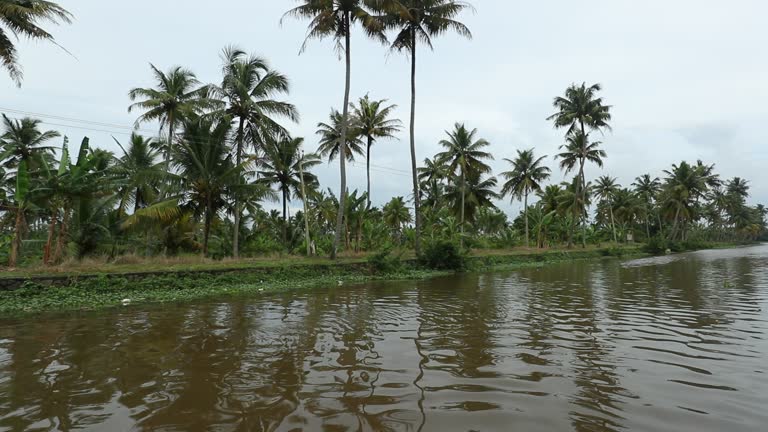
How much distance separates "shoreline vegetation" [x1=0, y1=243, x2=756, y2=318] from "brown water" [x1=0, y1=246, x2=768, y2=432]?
2.04m

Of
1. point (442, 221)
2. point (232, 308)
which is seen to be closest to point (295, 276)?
point (232, 308)

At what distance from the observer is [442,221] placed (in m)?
35.6

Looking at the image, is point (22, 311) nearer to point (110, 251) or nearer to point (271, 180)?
point (110, 251)

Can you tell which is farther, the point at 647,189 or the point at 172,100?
the point at 647,189

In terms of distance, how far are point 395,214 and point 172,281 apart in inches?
1015

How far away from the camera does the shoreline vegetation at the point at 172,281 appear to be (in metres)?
11.1

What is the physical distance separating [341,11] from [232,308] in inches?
640

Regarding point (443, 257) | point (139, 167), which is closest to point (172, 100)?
point (139, 167)

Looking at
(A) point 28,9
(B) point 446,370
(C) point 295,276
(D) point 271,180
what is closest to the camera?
(B) point 446,370

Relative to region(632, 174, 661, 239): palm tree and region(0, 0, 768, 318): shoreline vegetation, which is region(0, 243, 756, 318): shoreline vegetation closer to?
region(0, 0, 768, 318): shoreline vegetation

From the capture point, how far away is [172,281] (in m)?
13.9

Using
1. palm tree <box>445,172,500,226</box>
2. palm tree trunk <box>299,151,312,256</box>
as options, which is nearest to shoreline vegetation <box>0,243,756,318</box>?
palm tree trunk <box>299,151,312,256</box>

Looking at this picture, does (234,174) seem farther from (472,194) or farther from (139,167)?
(472,194)

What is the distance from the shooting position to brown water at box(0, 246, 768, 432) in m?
3.75
